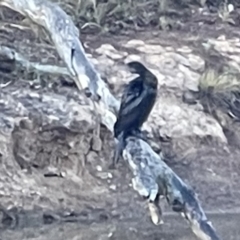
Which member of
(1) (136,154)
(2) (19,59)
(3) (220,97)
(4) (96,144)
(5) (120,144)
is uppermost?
(1) (136,154)

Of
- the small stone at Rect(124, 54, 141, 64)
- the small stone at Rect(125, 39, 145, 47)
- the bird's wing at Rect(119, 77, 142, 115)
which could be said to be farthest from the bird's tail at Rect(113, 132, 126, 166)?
the small stone at Rect(125, 39, 145, 47)

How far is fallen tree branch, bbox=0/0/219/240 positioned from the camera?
661 centimetres

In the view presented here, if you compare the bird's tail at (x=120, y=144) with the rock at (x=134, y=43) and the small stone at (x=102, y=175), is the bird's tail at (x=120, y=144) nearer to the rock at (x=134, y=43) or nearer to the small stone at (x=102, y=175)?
the small stone at (x=102, y=175)

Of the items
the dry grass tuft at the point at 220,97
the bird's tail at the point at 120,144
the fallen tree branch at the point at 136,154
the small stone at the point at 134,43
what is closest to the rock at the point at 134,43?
the small stone at the point at 134,43

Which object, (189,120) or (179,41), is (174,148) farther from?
(179,41)

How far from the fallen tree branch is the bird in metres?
0.08

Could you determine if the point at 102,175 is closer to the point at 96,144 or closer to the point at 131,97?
the point at 96,144

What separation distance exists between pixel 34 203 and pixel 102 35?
249 cm

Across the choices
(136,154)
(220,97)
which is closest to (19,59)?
(220,97)

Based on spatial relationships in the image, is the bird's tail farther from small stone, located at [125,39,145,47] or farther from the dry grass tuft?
small stone, located at [125,39,145,47]

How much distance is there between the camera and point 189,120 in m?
9.91

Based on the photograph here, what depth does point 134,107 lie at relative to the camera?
7.36 metres

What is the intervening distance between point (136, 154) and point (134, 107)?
1.67ft

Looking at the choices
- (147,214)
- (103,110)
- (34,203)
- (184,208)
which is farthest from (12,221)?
(184,208)
